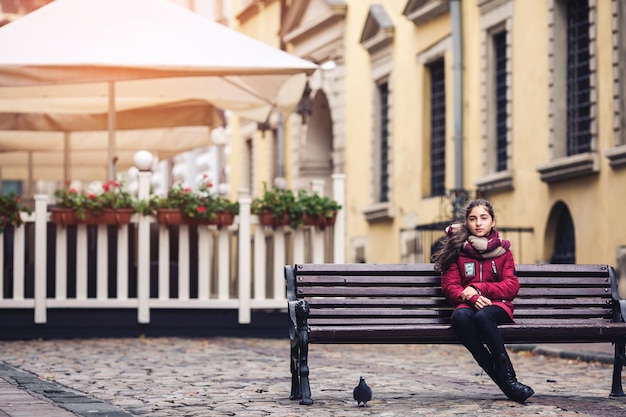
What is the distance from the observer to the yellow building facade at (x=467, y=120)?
16.5 m

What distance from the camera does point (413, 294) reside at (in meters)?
9.20

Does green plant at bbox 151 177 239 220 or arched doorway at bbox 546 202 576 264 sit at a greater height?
green plant at bbox 151 177 239 220

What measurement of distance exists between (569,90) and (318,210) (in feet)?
13.5

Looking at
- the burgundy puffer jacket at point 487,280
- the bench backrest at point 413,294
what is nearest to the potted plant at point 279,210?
the bench backrest at point 413,294

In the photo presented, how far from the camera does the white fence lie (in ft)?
48.3

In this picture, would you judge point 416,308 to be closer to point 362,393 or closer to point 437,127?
point 362,393

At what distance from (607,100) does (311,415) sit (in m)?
9.03

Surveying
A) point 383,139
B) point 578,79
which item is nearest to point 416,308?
point 578,79

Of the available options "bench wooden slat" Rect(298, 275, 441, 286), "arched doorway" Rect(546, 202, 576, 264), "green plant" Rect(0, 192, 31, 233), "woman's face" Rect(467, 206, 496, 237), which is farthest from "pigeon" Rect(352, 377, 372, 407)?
"arched doorway" Rect(546, 202, 576, 264)

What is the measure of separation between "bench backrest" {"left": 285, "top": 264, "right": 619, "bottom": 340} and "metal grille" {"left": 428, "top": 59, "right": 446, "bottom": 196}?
12.6 meters

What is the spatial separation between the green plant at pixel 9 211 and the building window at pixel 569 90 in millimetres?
6027

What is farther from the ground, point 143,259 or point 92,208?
point 92,208

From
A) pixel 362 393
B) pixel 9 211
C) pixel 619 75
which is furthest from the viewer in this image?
pixel 619 75

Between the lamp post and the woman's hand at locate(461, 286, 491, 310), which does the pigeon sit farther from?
the lamp post
